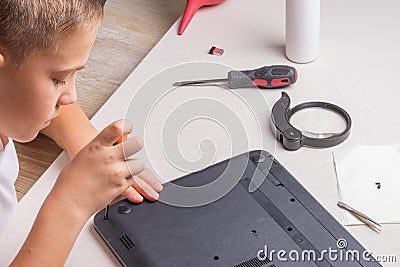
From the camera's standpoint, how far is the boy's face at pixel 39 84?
83cm

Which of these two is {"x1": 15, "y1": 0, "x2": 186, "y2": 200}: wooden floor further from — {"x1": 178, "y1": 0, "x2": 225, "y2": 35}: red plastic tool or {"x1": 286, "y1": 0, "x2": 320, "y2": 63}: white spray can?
{"x1": 286, "y1": 0, "x2": 320, "y2": 63}: white spray can

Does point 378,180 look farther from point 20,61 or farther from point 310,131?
point 20,61

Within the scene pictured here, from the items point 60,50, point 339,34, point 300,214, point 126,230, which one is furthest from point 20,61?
point 339,34

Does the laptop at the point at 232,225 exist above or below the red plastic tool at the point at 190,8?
below

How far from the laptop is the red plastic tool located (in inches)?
13.0

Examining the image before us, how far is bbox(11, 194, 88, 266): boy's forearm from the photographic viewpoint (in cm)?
90

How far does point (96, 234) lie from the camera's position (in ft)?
Result: 3.19

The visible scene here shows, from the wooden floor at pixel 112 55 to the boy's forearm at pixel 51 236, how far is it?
18cm

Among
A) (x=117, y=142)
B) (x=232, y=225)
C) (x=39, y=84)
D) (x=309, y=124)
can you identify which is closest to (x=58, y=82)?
(x=39, y=84)

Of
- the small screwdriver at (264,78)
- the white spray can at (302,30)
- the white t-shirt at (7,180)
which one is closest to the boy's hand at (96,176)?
the white t-shirt at (7,180)

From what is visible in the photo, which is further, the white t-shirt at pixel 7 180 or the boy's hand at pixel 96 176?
the white t-shirt at pixel 7 180

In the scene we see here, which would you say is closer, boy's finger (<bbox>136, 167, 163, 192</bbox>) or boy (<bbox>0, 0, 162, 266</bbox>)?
boy (<bbox>0, 0, 162, 266</bbox>)

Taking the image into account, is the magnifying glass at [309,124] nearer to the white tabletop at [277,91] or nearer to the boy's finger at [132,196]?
the white tabletop at [277,91]

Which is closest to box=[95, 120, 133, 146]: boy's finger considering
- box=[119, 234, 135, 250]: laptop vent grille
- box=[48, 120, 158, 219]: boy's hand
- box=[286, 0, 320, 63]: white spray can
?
box=[48, 120, 158, 219]: boy's hand
